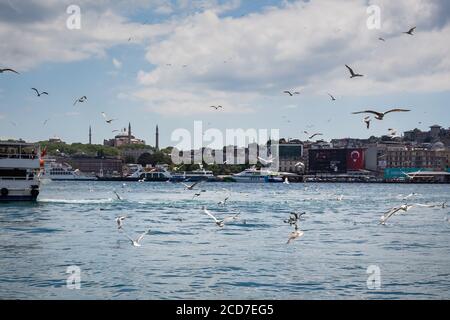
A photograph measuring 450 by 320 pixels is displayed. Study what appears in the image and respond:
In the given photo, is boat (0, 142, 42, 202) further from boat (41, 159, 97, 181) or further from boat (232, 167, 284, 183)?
boat (41, 159, 97, 181)

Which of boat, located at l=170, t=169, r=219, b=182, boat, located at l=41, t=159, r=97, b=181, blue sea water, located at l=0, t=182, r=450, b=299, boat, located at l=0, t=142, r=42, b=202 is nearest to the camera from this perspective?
blue sea water, located at l=0, t=182, r=450, b=299

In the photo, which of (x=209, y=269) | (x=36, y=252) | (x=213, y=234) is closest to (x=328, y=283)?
(x=209, y=269)

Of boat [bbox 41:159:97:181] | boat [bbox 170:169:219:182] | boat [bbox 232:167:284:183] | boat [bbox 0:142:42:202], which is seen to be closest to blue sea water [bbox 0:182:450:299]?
boat [bbox 0:142:42:202]

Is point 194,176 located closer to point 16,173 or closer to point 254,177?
point 254,177

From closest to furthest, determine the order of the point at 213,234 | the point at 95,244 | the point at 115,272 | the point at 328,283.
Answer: the point at 328,283
the point at 115,272
the point at 95,244
the point at 213,234

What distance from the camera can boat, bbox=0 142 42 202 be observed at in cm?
5166

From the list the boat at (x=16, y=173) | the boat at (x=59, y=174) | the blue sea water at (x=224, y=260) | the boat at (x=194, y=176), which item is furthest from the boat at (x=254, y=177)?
the blue sea water at (x=224, y=260)

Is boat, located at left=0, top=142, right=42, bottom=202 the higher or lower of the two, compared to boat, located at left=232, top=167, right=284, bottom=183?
higher

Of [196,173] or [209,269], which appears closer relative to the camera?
[209,269]

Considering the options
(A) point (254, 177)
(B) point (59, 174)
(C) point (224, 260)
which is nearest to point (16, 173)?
(C) point (224, 260)
